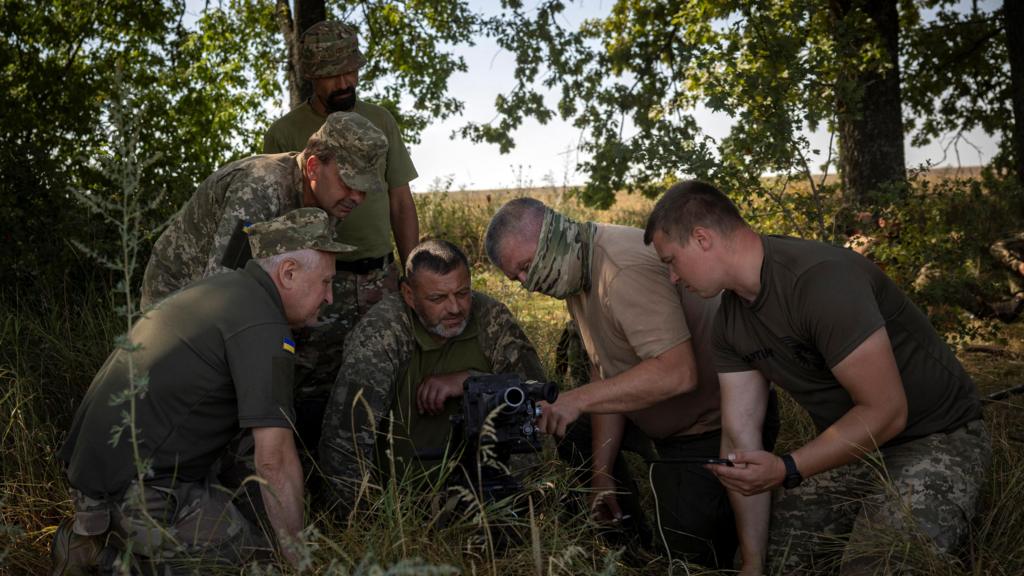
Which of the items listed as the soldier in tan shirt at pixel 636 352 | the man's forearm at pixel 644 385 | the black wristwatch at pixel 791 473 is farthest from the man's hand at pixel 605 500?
the black wristwatch at pixel 791 473

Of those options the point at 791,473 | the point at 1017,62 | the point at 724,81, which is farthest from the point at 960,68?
the point at 791,473

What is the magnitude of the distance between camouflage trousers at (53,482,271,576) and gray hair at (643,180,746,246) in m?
1.83

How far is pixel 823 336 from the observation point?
322 cm

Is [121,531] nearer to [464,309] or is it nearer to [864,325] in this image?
[464,309]

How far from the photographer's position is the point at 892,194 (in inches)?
269

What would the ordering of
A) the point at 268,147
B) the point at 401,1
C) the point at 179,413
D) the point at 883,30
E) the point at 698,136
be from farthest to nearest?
1. the point at 401,1
2. the point at 883,30
3. the point at 698,136
4. the point at 268,147
5. the point at 179,413

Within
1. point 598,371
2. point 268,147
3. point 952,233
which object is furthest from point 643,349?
point 952,233

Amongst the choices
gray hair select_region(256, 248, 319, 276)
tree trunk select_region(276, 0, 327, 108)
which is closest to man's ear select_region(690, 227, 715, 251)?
gray hair select_region(256, 248, 319, 276)

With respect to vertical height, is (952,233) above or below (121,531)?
above

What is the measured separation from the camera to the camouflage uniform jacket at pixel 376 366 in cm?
407

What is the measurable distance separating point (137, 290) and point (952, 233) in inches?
250

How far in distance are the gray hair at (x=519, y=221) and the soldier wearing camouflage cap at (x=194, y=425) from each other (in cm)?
88

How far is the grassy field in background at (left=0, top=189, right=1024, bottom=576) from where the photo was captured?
9.95 ft

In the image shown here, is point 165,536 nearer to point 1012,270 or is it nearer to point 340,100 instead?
point 340,100
